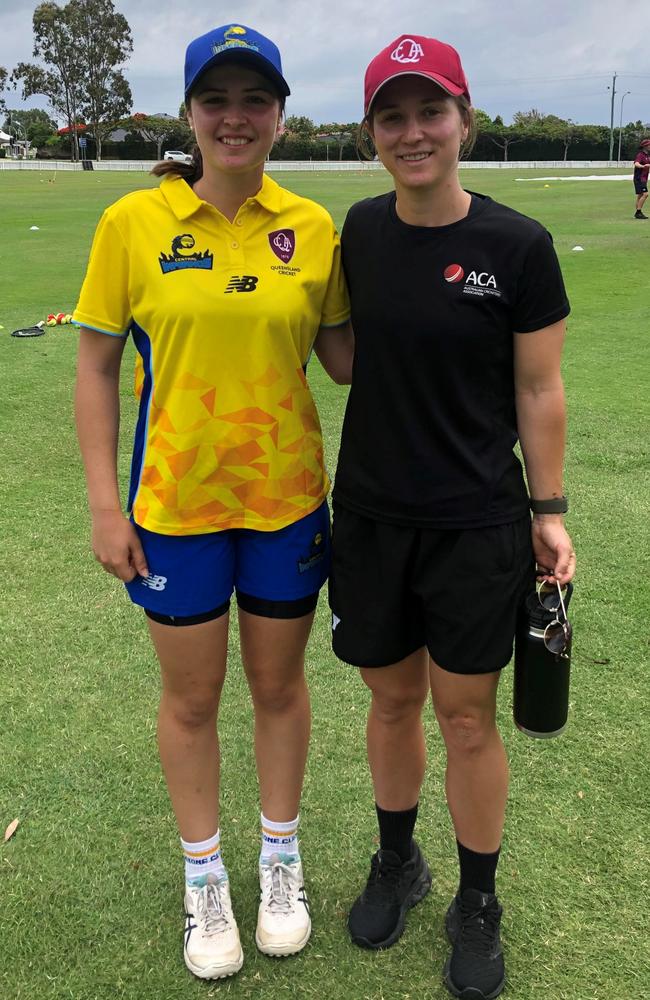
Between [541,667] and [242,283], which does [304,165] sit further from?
[541,667]

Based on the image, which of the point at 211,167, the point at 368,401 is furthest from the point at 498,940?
the point at 211,167

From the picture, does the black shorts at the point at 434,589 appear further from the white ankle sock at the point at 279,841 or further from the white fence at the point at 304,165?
the white fence at the point at 304,165

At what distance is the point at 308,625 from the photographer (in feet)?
7.59

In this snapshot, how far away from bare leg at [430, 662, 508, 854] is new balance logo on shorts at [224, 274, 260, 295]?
3.31 feet

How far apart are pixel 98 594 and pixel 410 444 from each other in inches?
96.2

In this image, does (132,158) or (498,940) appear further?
(132,158)

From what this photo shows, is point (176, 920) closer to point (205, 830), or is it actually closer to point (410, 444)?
point (205, 830)

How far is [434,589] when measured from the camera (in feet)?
6.66

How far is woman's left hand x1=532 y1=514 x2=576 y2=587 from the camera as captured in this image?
6.80 feet

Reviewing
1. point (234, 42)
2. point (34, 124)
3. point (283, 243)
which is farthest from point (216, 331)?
point (34, 124)

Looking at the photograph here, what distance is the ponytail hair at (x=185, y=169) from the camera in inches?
82.4

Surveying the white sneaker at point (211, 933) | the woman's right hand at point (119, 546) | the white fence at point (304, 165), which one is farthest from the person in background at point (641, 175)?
the white fence at point (304, 165)

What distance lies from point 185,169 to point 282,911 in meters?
1.94

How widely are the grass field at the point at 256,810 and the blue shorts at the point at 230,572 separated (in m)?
0.88
